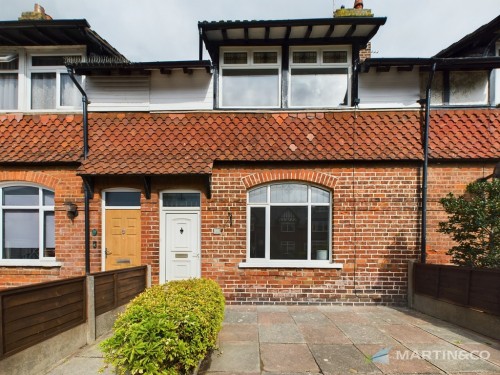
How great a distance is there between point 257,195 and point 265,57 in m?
3.51

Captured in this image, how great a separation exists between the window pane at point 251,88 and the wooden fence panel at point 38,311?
5.09m

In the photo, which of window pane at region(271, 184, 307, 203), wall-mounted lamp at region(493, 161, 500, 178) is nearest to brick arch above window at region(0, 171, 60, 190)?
window pane at region(271, 184, 307, 203)

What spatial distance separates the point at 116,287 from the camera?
212 inches

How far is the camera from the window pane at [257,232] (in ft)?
22.4

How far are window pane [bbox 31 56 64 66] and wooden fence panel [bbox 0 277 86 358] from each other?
19.4 feet

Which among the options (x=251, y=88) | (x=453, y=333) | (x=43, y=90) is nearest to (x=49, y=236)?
(x=43, y=90)

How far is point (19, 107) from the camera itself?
23.5 feet

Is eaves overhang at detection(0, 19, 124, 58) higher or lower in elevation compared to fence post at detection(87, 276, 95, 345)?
higher

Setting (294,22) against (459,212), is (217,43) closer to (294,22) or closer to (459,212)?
(294,22)

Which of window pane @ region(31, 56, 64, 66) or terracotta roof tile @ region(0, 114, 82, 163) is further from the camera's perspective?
window pane @ region(31, 56, 64, 66)

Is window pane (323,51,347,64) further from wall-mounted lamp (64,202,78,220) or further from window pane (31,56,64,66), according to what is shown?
wall-mounted lamp (64,202,78,220)

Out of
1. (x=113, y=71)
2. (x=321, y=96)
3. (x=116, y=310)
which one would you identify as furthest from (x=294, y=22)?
(x=116, y=310)

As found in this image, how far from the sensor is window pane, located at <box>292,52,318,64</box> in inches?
283

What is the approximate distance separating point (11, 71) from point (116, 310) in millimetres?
6720
